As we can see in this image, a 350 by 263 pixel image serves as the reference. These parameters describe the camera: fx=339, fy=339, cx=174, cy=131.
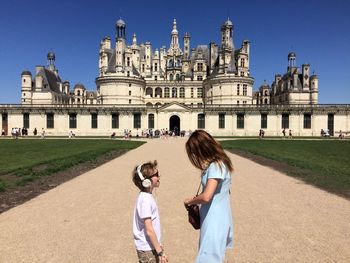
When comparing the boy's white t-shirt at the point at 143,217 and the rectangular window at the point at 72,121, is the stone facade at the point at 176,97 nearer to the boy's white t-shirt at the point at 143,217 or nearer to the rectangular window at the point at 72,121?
the rectangular window at the point at 72,121

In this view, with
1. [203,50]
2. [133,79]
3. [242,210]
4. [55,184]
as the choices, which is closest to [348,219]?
[242,210]

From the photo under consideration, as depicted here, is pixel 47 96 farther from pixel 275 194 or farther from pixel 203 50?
pixel 275 194

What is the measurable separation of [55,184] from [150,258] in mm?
9578

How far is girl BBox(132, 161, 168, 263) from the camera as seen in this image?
146 inches

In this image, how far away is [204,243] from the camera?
3.49 meters

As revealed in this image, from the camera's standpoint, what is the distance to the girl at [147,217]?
3.70 metres

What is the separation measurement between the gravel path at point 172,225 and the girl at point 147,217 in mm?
1811

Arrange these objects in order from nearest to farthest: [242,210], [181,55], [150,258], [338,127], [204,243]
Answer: [204,243] → [150,258] → [242,210] → [338,127] → [181,55]

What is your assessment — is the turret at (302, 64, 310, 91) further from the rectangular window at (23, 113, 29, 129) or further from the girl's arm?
the girl's arm

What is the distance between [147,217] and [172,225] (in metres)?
3.86

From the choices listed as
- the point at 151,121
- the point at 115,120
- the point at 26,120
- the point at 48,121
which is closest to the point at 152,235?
the point at 151,121

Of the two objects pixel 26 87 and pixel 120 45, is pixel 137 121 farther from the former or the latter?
pixel 26 87

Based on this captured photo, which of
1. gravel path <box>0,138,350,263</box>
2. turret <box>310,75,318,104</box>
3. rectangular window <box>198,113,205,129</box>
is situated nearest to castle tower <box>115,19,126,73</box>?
rectangular window <box>198,113,205,129</box>

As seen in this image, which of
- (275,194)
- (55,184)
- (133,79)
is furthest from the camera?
(133,79)
